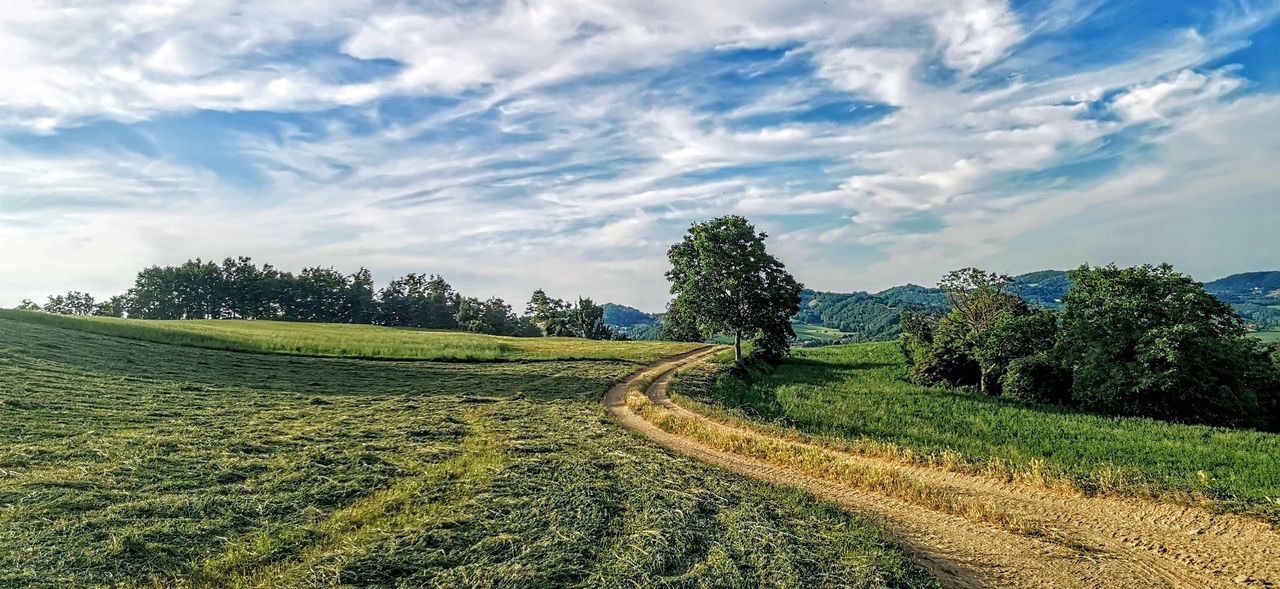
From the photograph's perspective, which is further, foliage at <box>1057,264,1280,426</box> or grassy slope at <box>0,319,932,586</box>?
foliage at <box>1057,264,1280,426</box>

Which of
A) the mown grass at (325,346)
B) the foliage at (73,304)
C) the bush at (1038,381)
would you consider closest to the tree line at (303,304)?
the foliage at (73,304)

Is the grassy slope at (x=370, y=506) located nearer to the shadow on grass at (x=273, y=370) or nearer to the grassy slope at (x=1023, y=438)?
the shadow on grass at (x=273, y=370)

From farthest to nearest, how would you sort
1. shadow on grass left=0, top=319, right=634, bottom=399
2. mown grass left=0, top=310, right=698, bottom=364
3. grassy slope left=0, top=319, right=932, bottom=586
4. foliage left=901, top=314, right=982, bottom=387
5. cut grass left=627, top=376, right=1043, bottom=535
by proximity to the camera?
1. mown grass left=0, top=310, right=698, bottom=364
2. foliage left=901, top=314, right=982, bottom=387
3. shadow on grass left=0, top=319, right=634, bottom=399
4. cut grass left=627, top=376, right=1043, bottom=535
5. grassy slope left=0, top=319, right=932, bottom=586

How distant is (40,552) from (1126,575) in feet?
48.2

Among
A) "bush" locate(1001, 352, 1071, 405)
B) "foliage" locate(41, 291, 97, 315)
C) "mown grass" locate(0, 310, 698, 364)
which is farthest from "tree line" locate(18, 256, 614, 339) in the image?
"bush" locate(1001, 352, 1071, 405)

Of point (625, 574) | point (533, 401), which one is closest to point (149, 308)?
point (533, 401)

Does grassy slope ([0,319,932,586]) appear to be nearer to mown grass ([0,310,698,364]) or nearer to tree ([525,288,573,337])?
mown grass ([0,310,698,364])

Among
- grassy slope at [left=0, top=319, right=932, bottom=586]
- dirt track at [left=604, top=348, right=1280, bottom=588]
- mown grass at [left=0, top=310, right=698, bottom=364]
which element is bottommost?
dirt track at [left=604, top=348, right=1280, bottom=588]

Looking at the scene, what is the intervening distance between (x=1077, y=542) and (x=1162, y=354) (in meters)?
24.6

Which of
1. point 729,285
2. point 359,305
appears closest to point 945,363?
point 729,285

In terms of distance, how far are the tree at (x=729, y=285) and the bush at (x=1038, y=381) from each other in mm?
15476

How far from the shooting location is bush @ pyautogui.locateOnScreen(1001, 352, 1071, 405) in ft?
107

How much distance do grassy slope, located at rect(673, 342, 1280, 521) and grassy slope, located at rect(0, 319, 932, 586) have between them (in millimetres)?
5535

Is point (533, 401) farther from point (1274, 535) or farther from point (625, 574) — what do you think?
point (1274, 535)
